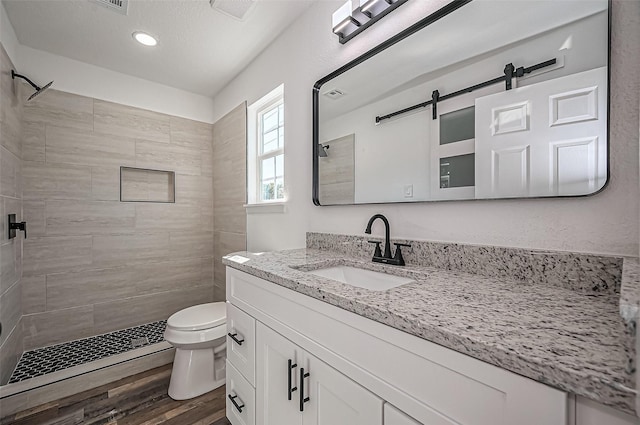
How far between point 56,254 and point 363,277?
2501 millimetres

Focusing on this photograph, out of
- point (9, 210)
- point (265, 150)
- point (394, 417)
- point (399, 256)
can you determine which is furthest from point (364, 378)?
point (9, 210)

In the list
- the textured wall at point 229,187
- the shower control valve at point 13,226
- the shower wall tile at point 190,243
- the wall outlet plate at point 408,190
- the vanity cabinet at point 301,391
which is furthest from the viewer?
the shower wall tile at point 190,243

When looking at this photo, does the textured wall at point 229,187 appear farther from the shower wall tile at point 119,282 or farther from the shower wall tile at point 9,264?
the shower wall tile at point 9,264

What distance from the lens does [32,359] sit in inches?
78.9

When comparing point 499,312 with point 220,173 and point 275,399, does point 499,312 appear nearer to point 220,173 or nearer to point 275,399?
point 275,399

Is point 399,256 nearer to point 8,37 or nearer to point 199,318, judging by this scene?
point 199,318

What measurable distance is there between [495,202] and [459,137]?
0.93 ft

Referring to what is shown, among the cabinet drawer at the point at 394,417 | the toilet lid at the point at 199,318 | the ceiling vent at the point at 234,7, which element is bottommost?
the toilet lid at the point at 199,318

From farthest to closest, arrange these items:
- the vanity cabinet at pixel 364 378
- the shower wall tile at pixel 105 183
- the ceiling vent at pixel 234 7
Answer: the shower wall tile at pixel 105 183, the ceiling vent at pixel 234 7, the vanity cabinet at pixel 364 378

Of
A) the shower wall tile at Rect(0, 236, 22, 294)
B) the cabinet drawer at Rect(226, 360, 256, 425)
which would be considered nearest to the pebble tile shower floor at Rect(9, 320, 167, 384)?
the shower wall tile at Rect(0, 236, 22, 294)

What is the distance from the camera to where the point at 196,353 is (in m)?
1.81

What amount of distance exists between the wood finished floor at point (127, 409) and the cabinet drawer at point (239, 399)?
0.28 metres

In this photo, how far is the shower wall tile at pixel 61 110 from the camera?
2.14 metres

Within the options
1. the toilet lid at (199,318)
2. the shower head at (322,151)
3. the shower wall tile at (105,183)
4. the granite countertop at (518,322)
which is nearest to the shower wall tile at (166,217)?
the shower wall tile at (105,183)
